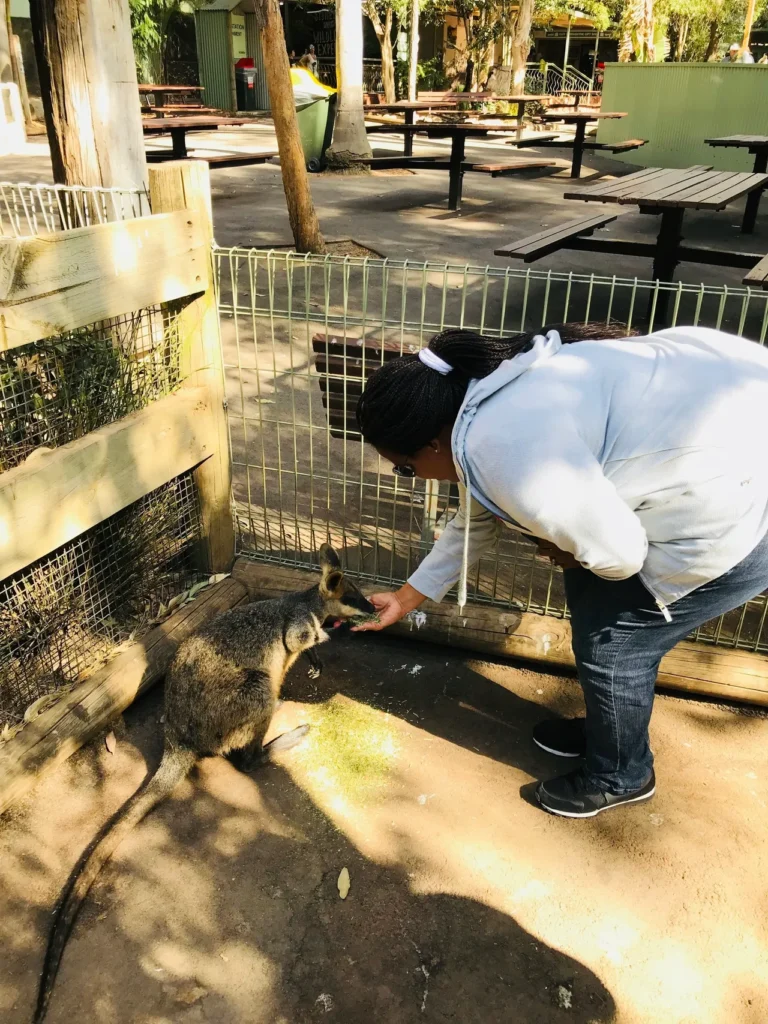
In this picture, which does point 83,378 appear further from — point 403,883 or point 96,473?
point 403,883

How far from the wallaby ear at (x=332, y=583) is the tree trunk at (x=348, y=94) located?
12439 millimetres

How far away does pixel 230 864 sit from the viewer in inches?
100

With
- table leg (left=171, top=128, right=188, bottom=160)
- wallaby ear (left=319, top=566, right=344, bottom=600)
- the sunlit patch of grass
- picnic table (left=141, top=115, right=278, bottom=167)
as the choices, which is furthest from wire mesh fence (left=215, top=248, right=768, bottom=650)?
table leg (left=171, top=128, right=188, bottom=160)

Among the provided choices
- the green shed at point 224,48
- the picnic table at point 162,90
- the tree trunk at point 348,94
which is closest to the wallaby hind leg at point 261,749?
the tree trunk at point 348,94

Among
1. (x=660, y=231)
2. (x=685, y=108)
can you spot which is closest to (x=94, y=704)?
(x=660, y=231)

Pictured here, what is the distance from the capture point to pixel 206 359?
3.40 meters

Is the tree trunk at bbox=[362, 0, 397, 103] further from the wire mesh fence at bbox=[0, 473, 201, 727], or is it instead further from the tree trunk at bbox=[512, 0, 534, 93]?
the wire mesh fence at bbox=[0, 473, 201, 727]

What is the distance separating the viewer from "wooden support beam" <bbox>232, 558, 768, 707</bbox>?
3.15 meters

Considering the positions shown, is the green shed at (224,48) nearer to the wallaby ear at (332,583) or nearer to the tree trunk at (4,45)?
the tree trunk at (4,45)

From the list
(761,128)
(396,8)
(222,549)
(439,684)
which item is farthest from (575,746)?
(396,8)

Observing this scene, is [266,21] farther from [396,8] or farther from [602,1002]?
[396,8]

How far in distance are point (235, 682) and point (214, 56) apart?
28937 millimetres

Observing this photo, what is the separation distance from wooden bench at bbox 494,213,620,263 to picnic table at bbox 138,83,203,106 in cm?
1238

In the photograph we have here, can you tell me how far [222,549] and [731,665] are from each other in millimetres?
2250
